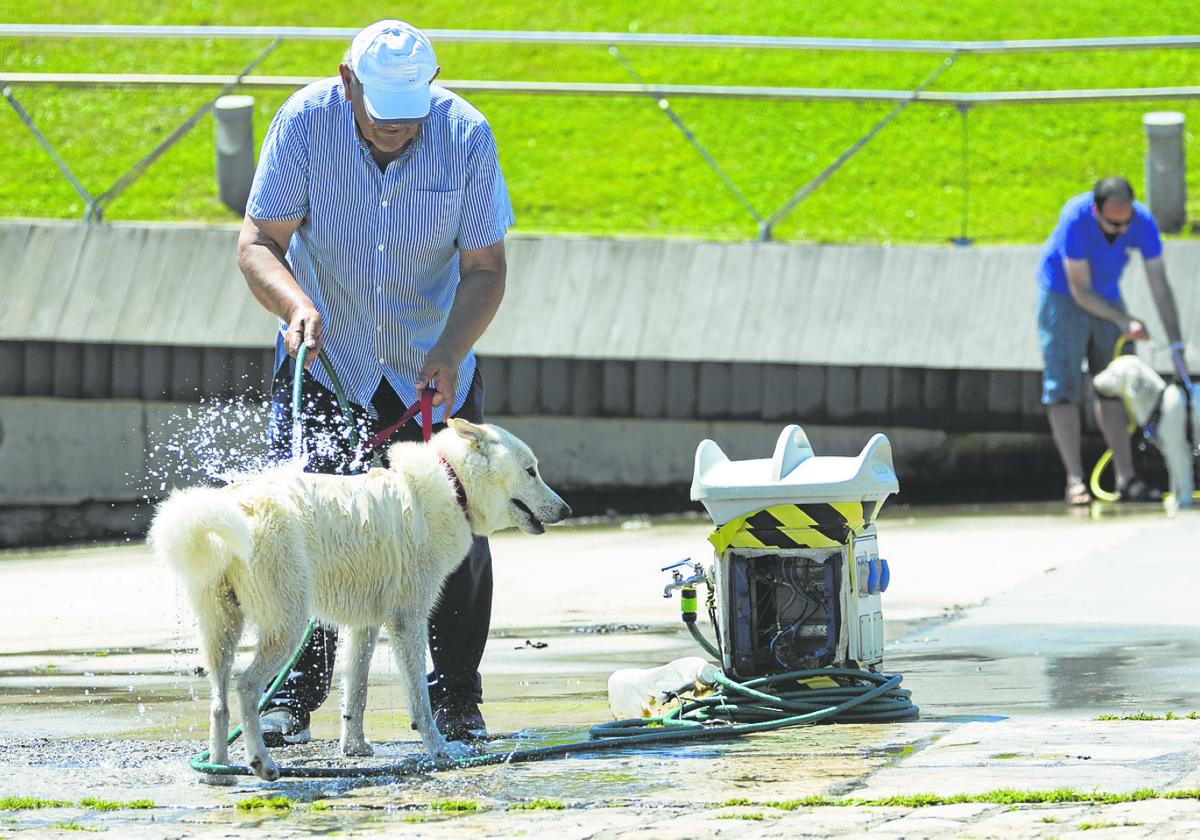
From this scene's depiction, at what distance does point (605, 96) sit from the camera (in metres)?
13.5

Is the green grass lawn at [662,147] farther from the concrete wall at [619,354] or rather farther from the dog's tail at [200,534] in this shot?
the dog's tail at [200,534]

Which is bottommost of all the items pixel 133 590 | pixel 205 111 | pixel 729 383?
pixel 133 590

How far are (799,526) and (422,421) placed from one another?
1255 mm

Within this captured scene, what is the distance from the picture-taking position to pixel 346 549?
569cm

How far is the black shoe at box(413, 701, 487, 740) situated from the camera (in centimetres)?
614

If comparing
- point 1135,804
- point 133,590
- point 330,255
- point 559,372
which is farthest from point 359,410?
point 559,372

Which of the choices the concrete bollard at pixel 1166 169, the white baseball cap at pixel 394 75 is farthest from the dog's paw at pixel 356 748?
the concrete bollard at pixel 1166 169

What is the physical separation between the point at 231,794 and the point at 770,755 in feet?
4.98

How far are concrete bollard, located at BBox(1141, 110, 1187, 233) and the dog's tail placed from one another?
31.3 ft

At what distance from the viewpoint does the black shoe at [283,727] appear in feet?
20.1

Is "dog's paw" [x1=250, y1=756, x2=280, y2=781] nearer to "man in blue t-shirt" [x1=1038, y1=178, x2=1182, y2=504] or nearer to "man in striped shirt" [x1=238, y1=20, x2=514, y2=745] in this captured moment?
"man in striped shirt" [x1=238, y1=20, x2=514, y2=745]

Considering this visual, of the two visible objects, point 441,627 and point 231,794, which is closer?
point 231,794

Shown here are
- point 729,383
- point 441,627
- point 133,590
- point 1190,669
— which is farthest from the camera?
point 729,383

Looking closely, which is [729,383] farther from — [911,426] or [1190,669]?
[1190,669]
